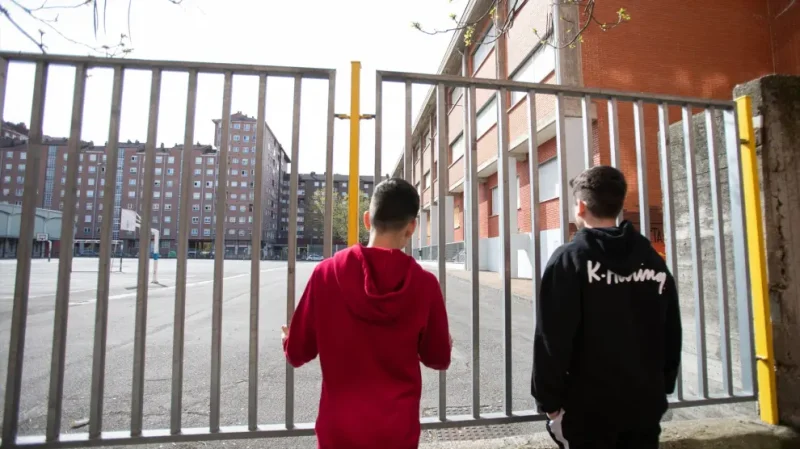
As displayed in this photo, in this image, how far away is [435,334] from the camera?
1.70 meters

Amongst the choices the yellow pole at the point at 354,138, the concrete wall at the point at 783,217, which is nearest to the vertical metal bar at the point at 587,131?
the concrete wall at the point at 783,217

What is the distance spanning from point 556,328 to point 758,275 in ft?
6.29

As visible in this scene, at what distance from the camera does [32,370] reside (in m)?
4.78

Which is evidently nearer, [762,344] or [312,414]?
[762,344]

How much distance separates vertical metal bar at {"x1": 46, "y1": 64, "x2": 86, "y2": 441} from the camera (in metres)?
2.01

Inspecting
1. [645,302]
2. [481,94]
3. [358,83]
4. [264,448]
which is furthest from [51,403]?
[481,94]

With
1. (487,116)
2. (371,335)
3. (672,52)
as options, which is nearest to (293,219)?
(371,335)

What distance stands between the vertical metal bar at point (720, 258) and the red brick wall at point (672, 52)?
11568 mm

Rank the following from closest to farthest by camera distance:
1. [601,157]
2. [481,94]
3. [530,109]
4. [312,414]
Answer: [530,109], [312,414], [601,157], [481,94]

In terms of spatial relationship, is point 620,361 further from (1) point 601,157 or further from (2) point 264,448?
(1) point 601,157

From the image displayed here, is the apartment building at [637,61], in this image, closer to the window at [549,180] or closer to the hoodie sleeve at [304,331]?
the window at [549,180]

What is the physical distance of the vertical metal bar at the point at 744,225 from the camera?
2.73 meters

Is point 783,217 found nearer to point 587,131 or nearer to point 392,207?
point 587,131

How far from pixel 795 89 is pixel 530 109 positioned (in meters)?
1.94
